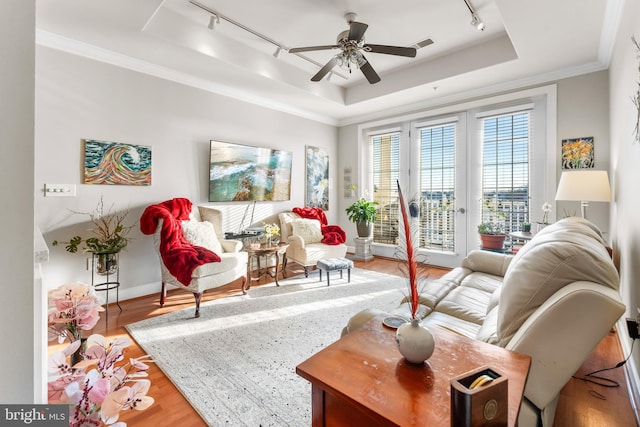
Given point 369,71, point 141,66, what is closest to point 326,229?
point 369,71

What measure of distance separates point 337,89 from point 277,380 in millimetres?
4443

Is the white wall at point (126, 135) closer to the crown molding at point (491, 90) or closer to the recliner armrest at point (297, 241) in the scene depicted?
the recliner armrest at point (297, 241)

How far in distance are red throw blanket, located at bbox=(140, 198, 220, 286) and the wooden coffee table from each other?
86.8 inches

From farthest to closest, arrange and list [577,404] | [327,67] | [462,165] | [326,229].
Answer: [326,229]
[462,165]
[327,67]
[577,404]

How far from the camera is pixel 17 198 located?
46 centimetres

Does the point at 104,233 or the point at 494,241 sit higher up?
the point at 104,233

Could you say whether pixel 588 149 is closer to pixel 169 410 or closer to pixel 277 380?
pixel 277 380

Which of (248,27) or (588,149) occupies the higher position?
(248,27)

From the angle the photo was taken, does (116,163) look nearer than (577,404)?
No

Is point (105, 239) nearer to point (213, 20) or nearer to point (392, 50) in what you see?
point (213, 20)

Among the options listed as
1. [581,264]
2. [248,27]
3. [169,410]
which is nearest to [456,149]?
[248,27]

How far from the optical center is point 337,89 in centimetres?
491

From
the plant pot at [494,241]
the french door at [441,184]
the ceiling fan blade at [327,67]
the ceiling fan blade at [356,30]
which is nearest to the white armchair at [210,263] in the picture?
the ceiling fan blade at [327,67]

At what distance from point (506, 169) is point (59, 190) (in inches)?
215
